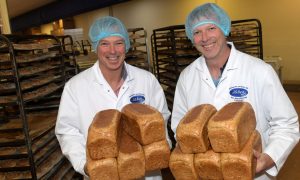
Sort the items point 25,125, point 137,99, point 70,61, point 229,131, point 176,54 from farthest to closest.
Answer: point 70,61
point 176,54
point 25,125
point 137,99
point 229,131

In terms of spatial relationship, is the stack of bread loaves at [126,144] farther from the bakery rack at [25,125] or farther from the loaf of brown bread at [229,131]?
the bakery rack at [25,125]

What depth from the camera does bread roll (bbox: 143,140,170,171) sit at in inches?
48.5

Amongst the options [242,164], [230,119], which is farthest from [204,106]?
[242,164]

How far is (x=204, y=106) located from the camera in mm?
1265

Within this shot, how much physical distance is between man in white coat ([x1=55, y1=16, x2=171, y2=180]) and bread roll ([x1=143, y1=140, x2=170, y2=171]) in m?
0.46

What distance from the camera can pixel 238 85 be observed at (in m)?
1.48

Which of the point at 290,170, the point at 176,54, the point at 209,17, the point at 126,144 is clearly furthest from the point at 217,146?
the point at 290,170

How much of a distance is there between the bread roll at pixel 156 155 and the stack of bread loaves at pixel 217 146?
63mm

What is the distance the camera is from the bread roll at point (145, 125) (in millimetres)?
1228

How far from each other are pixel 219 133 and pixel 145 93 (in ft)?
2.40

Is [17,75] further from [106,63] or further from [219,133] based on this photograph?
[219,133]

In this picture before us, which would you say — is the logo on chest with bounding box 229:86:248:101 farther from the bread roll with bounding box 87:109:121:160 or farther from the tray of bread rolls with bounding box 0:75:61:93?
the tray of bread rolls with bounding box 0:75:61:93

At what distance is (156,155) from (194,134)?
0.22 m

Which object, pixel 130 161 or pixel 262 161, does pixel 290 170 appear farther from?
pixel 130 161
